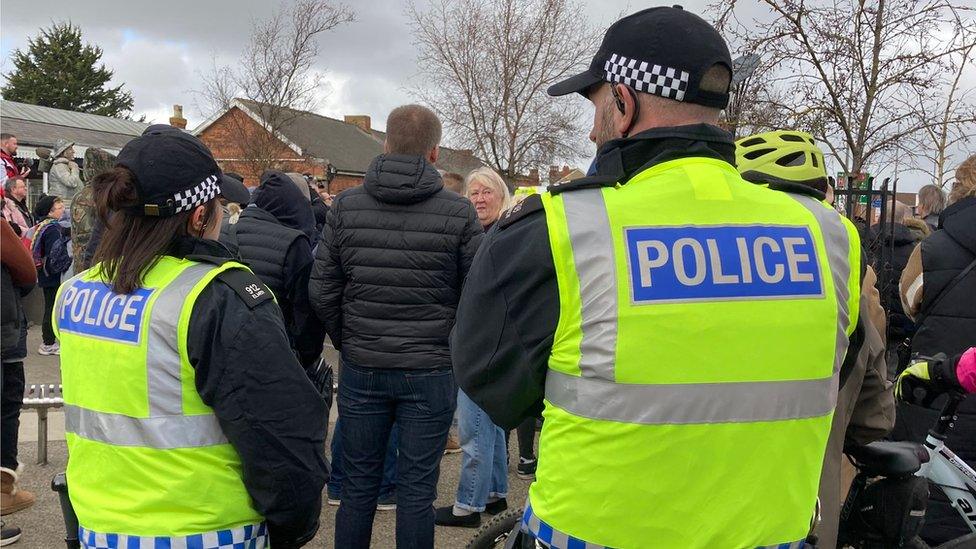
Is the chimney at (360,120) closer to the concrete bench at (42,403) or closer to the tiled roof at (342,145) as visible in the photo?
the tiled roof at (342,145)

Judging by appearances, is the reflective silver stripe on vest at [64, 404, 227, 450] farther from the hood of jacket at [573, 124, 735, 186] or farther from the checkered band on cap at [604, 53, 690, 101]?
the checkered band on cap at [604, 53, 690, 101]

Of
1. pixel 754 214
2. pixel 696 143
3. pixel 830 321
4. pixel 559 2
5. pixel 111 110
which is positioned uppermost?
pixel 559 2

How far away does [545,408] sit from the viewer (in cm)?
184

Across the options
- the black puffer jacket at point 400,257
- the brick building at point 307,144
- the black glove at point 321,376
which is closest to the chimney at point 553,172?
the brick building at point 307,144

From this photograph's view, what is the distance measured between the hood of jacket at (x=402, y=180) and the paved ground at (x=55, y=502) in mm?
2107

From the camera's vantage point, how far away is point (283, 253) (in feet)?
13.3

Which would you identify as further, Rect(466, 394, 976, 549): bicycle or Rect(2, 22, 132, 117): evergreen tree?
Rect(2, 22, 132, 117): evergreen tree

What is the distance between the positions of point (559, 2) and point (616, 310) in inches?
1074

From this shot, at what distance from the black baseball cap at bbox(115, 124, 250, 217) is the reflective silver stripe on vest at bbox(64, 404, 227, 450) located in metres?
0.56

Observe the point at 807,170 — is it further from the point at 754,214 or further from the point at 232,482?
the point at 232,482

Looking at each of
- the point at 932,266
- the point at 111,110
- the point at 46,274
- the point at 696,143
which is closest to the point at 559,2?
the point at 46,274

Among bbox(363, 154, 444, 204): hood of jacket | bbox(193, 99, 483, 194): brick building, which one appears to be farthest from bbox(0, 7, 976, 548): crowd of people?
bbox(193, 99, 483, 194): brick building

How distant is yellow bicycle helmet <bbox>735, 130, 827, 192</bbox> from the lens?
9.62ft

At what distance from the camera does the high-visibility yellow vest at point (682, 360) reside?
64.7 inches
